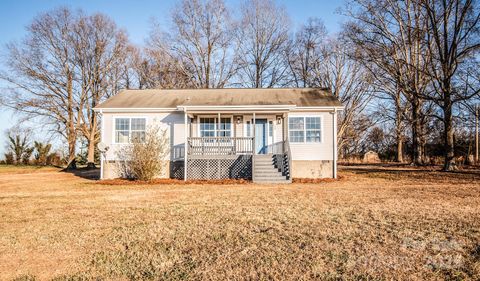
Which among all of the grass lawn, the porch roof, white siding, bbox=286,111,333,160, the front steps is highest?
the porch roof

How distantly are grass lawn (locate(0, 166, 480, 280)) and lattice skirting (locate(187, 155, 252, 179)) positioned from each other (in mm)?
6456

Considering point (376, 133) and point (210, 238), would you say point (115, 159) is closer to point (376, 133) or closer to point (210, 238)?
point (210, 238)

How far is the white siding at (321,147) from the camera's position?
15.1 m

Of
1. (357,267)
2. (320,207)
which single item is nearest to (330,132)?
(320,207)

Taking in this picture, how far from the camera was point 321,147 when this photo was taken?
49.7ft

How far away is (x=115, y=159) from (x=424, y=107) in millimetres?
25988

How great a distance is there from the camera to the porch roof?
50.0 ft

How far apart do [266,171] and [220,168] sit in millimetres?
2301

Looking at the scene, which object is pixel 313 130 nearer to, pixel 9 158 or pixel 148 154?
pixel 148 154

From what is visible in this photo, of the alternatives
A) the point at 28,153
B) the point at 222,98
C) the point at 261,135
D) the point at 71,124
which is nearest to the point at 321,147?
the point at 261,135

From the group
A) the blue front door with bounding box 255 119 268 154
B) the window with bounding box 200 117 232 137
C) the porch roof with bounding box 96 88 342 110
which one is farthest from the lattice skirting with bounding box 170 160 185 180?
the blue front door with bounding box 255 119 268 154

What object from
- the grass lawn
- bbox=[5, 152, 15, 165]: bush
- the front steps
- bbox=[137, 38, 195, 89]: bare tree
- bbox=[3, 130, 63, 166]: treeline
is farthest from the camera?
bbox=[5, 152, 15, 165]: bush

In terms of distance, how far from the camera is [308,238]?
15.5ft

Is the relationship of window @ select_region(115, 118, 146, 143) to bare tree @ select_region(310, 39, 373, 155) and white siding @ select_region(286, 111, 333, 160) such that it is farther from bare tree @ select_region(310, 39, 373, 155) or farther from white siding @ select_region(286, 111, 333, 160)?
bare tree @ select_region(310, 39, 373, 155)
